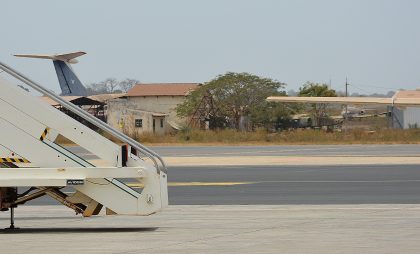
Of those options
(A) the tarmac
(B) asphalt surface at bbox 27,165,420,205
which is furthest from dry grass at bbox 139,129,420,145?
(A) the tarmac

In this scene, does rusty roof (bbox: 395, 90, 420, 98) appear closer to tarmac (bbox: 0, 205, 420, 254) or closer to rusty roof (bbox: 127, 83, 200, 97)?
rusty roof (bbox: 127, 83, 200, 97)

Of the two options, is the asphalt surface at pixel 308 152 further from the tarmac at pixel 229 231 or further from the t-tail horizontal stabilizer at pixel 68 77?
the t-tail horizontal stabilizer at pixel 68 77

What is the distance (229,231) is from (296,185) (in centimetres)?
1339

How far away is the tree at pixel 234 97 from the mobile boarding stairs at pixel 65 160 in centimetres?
8951

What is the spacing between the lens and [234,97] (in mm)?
112625

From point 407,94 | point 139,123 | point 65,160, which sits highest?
point 407,94

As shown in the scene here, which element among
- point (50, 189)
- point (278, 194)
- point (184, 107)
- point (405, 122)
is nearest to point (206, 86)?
point (184, 107)

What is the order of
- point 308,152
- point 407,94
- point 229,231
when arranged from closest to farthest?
point 229,231 → point 308,152 → point 407,94

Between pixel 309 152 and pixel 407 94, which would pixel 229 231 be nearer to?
pixel 309 152

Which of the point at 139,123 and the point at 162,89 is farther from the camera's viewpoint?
the point at 162,89

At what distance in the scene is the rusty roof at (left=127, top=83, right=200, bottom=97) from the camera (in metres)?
131

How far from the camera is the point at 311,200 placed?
24344 millimetres

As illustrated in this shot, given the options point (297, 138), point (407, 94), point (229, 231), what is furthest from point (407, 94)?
point (229, 231)

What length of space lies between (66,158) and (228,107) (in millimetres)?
94416
